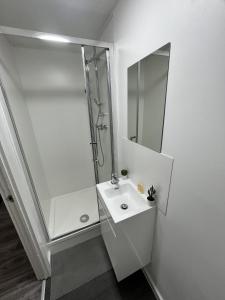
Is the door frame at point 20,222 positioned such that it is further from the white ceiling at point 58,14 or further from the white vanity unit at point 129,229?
the white ceiling at point 58,14

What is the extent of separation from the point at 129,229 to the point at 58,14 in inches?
79.6

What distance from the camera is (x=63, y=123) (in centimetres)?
218

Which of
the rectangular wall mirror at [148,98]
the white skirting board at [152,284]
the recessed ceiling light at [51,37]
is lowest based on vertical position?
the white skirting board at [152,284]

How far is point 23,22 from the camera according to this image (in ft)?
4.32

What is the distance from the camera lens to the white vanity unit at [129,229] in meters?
1.01

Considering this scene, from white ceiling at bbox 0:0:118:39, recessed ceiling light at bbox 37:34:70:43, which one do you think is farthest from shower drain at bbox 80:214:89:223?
white ceiling at bbox 0:0:118:39

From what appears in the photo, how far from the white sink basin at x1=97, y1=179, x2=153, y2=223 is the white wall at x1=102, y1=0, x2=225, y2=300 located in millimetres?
261

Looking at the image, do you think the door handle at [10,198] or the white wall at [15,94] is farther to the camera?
the white wall at [15,94]

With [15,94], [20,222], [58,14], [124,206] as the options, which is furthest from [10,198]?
[58,14]

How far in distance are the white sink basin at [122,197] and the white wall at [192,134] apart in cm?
26

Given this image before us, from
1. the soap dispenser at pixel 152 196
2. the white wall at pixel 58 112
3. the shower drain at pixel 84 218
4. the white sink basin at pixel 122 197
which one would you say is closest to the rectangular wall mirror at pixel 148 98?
the soap dispenser at pixel 152 196

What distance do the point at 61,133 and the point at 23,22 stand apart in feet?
4.42

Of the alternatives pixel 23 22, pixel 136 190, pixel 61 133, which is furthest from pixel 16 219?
pixel 23 22

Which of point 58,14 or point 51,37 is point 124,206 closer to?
point 51,37
